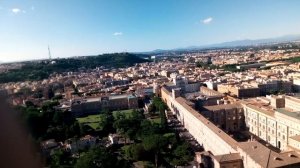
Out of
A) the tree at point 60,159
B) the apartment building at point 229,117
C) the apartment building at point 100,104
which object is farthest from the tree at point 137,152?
the apartment building at point 100,104

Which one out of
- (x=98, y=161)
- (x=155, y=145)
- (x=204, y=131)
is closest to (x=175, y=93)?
(x=204, y=131)

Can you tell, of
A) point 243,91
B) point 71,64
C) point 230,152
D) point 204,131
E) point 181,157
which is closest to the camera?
point 230,152

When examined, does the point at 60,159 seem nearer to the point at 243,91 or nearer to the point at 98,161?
the point at 98,161

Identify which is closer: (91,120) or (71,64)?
(91,120)

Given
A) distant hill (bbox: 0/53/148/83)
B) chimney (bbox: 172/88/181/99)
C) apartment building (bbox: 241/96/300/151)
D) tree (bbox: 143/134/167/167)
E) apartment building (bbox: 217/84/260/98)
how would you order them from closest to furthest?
tree (bbox: 143/134/167/167), apartment building (bbox: 241/96/300/151), chimney (bbox: 172/88/181/99), apartment building (bbox: 217/84/260/98), distant hill (bbox: 0/53/148/83)

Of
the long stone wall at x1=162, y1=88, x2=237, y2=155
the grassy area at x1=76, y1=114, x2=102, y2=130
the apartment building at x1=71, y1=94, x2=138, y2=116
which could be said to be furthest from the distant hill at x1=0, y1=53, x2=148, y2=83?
the long stone wall at x1=162, y1=88, x2=237, y2=155

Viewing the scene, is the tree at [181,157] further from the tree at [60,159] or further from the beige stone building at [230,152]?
the tree at [60,159]

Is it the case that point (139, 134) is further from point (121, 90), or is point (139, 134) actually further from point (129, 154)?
point (121, 90)

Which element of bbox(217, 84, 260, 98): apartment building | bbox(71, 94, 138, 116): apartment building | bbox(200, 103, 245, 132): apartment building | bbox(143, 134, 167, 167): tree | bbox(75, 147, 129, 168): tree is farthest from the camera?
bbox(71, 94, 138, 116): apartment building

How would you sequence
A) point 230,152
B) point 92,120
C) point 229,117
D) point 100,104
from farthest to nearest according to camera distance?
point 100,104, point 92,120, point 229,117, point 230,152

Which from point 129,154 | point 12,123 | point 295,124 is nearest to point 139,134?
point 129,154

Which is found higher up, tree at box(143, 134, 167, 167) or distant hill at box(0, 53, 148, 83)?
distant hill at box(0, 53, 148, 83)

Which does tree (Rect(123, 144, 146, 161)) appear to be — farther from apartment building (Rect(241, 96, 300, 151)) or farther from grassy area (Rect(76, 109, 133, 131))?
grassy area (Rect(76, 109, 133, 131))
